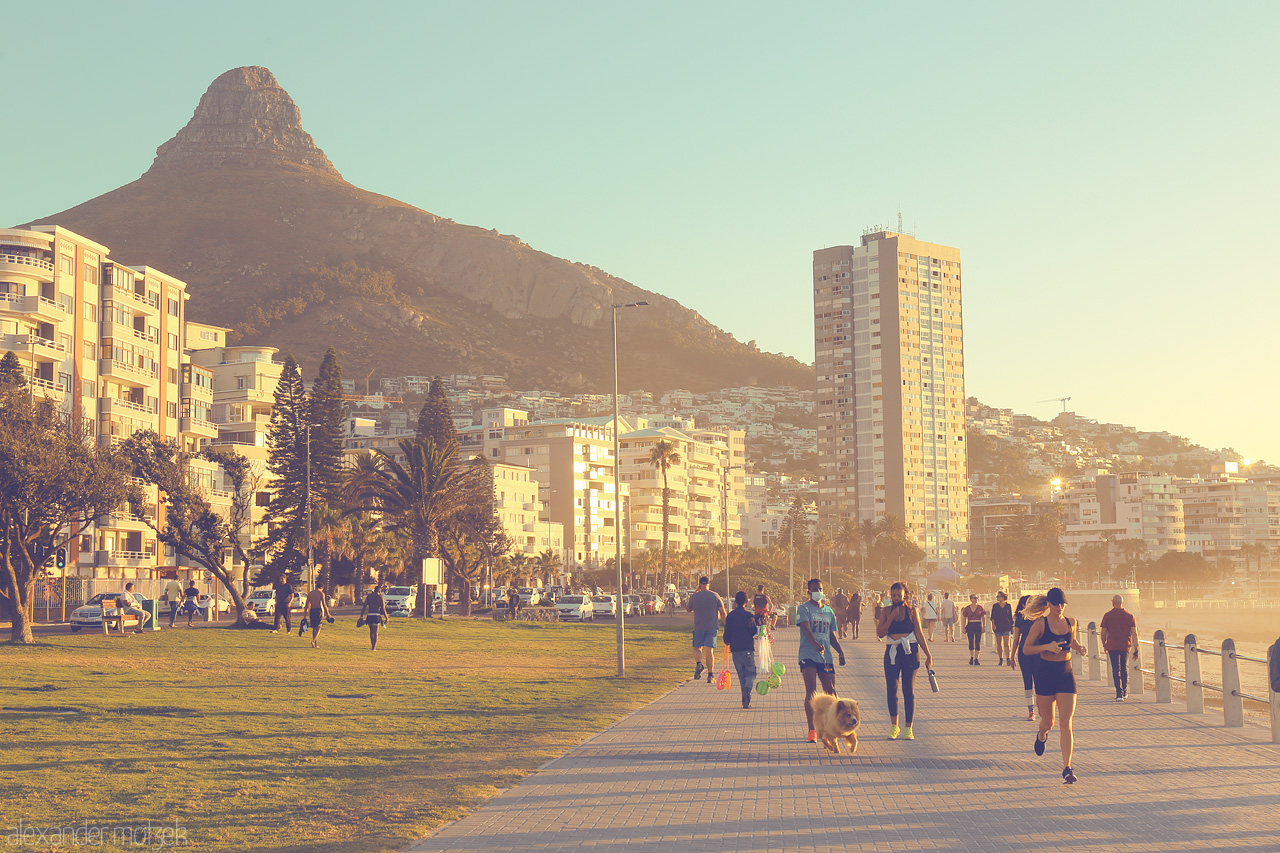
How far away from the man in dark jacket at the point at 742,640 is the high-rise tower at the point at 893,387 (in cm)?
16788

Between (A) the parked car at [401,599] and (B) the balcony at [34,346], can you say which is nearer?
(B) the balcony at [34,346]

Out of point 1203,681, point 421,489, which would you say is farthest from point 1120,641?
point 421,489

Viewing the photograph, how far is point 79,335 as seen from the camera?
67.0 metres

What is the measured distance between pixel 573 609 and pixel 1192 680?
44.7 meters

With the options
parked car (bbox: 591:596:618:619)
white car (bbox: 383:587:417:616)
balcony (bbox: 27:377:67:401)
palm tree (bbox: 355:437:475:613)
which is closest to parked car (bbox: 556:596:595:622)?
parked car (bbox: 591:596:618:619)

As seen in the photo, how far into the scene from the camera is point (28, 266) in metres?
63.9

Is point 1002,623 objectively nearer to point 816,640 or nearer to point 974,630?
point 974,630

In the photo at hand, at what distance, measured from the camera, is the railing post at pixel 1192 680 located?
16188mm

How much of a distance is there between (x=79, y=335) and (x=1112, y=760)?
65.5m

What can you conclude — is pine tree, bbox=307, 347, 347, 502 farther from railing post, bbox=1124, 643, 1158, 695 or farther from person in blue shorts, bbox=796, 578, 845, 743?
person in blue shorts, bbox=796, 578, 845, 743

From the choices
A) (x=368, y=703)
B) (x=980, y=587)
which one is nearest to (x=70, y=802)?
(x=368, y=703)

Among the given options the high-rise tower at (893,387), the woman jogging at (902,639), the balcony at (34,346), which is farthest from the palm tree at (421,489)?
the high-rise tower at (893,387)

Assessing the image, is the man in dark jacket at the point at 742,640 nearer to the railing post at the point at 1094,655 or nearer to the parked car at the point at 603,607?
the railing post at the point at 1094,655

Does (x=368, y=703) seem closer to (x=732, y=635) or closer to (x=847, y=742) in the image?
(x=732, y=635)
